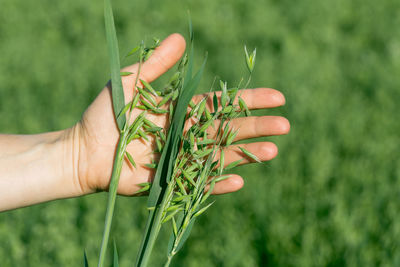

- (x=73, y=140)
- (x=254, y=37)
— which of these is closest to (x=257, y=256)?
(x=73, y=140)

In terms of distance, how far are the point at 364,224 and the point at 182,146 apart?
1.76 meters

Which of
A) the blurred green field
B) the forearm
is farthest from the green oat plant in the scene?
the blurred green field

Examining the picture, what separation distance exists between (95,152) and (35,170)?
0.26 metres

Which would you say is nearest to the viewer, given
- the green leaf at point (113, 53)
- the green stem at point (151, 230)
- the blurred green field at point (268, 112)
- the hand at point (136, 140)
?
the green stem at point (151, 230)

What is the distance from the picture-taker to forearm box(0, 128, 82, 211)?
1.84 m

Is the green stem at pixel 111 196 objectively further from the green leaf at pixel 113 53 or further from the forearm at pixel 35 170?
the forearm at pixel 35 170

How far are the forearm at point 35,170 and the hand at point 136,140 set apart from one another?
4cm

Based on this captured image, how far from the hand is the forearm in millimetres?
37

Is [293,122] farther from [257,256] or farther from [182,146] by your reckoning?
[182,146]

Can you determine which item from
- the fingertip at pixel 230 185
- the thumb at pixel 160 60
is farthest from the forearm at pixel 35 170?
the fingertip at pixel 230 185

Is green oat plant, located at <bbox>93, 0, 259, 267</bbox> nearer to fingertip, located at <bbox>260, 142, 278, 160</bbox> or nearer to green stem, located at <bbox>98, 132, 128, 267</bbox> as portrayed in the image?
green stem, located at <bbox>98, 132, 128, 267</bbox>

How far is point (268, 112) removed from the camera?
4027 millimetres

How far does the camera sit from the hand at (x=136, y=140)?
179 centimetres

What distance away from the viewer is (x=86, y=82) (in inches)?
165
